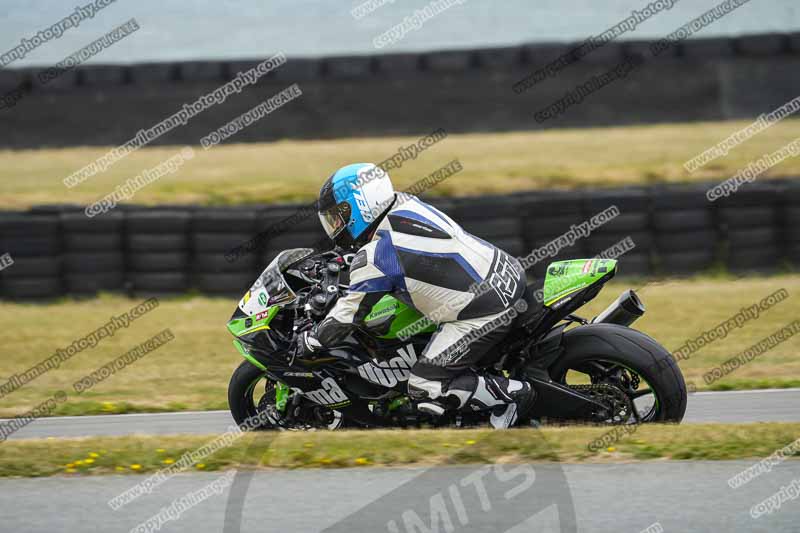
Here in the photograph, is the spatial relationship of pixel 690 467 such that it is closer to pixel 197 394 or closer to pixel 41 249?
pixel 197 394

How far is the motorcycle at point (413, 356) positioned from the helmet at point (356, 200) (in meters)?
0.36

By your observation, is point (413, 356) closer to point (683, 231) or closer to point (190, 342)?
point (190, 342)

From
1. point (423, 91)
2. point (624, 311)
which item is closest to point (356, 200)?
point (624, 311)

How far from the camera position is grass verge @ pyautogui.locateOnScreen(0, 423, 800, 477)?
5.26 metres

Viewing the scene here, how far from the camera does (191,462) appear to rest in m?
5.40

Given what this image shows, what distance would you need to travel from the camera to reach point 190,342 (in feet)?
34.7

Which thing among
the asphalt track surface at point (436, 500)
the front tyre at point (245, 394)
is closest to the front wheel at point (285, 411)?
the front tyre at point (245, 394)

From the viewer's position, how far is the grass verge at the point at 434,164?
13.7 meters

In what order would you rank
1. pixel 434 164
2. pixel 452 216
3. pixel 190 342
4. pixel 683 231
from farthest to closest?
pixel 434 164 < pixel 683 231 < pixel 452 216 < pixel 190 342

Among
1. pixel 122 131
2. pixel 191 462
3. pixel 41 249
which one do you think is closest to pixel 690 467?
pixel 191 462

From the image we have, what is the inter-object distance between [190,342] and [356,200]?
5007 mm

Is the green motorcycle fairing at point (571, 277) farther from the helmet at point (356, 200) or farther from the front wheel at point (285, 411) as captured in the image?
the front wheel at point (285, 411)

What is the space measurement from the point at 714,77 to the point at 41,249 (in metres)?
11.7

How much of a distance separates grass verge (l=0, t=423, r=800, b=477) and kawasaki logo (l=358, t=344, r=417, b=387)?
1.78ft
